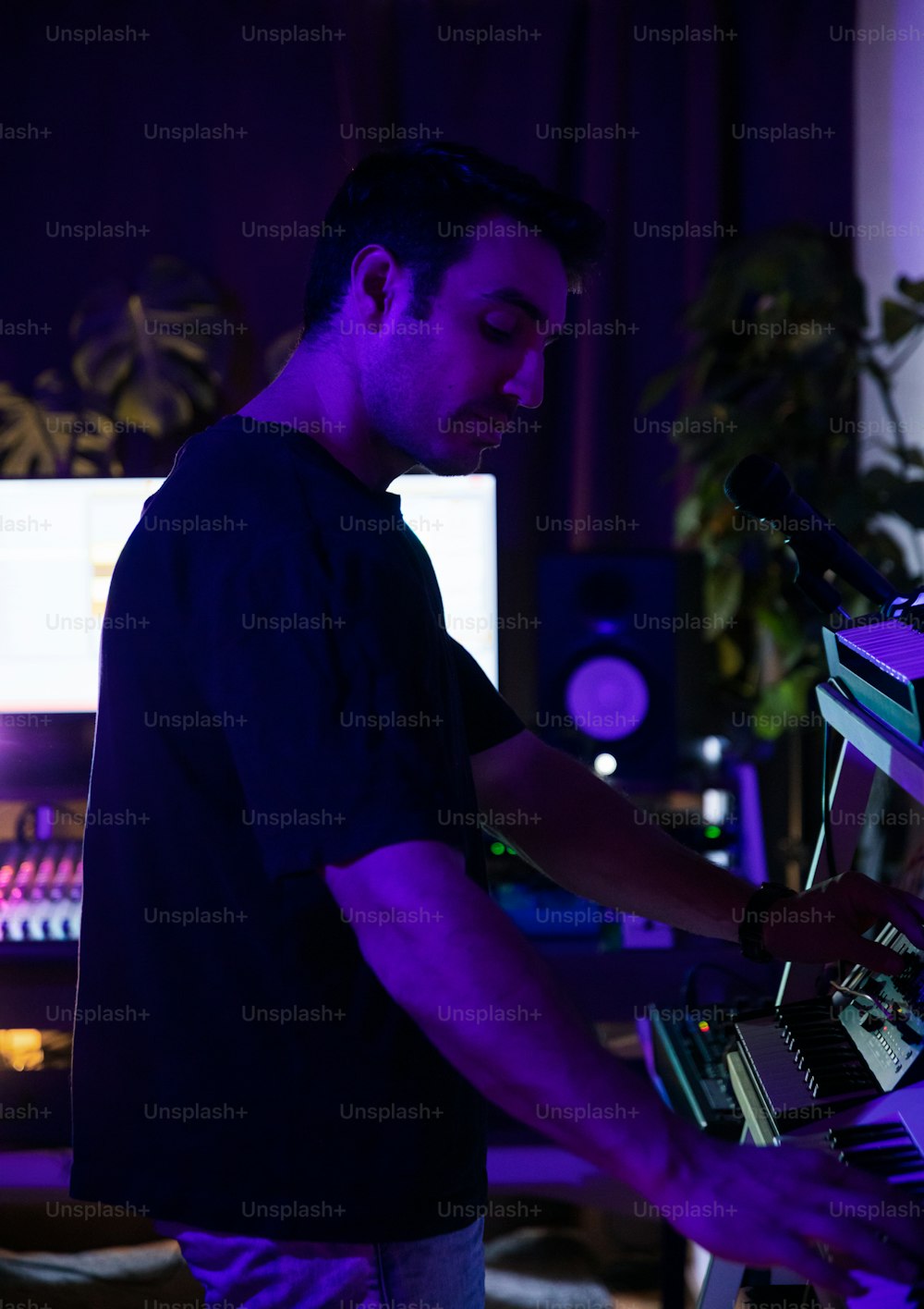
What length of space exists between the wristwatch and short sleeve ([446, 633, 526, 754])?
285 mm

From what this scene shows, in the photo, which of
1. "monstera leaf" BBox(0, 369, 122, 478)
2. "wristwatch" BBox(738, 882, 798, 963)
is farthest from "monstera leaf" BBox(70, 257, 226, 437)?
"wristwatch" BBox(738, 882, 798, 963)

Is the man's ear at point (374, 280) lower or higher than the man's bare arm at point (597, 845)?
higher

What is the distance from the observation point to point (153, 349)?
240cm

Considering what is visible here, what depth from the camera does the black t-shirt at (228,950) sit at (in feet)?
2.70

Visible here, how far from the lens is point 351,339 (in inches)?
38.6

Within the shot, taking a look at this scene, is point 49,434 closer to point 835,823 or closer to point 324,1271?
point 835,823

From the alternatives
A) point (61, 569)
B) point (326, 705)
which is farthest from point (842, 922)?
point (61, 569)

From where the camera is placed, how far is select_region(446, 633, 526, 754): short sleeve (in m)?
1.19

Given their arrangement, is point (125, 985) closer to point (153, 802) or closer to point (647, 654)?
point (153, 802)

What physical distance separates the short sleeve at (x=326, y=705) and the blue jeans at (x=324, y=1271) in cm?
33

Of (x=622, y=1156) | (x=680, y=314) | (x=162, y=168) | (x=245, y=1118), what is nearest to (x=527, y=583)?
(x=680, y=314)

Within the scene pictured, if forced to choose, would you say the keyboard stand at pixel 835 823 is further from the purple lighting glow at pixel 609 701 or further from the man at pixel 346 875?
the purple lighting glow at pixel 609 701

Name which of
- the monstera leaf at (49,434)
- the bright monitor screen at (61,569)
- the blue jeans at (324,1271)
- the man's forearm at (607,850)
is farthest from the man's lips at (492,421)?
the monstera leaf at (49,434)

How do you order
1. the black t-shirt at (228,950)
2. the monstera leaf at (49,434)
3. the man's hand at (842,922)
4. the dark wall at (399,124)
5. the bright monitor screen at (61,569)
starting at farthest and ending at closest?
the dark wall at (399,124) < the monstera leaf at (49,434) < the bright monitor screen at (61,569) < the man's hand at (842,922) < the black t-shirt at (228,950)
